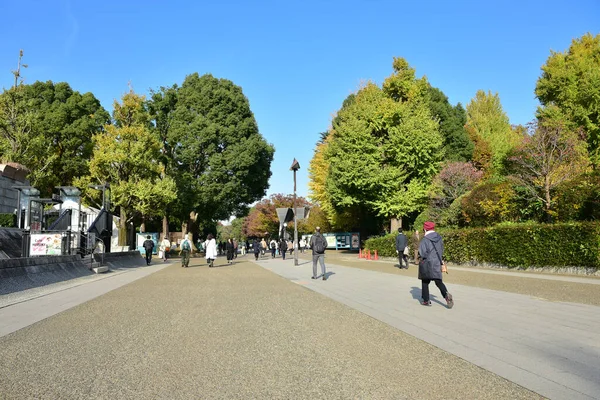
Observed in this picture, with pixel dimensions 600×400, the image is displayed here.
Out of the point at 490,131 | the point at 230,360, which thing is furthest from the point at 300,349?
the point at 490,131

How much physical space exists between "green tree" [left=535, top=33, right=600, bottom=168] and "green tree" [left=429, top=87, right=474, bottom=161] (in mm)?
6040

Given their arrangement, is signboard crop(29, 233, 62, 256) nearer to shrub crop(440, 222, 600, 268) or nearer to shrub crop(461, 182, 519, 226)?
shrub crop(440, 222, 600, 268)

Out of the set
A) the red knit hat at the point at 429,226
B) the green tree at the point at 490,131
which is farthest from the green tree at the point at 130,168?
the red knit hat at the point at 429,226

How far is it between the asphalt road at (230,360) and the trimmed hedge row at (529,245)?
33.4ft

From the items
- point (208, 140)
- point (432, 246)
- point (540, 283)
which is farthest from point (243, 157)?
point (432, 246)

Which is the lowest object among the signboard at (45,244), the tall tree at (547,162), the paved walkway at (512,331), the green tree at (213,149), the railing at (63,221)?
the paved walkway at (512,331)

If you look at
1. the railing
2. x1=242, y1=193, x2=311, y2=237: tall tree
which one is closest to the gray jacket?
the railing

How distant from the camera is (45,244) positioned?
16156 mm

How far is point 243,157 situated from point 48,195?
55.9 feet

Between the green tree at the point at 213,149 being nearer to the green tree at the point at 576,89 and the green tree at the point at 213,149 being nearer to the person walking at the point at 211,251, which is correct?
the person walking at the point at 211,251

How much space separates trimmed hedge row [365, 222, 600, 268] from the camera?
49.1ft

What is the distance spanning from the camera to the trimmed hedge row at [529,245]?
1498cm

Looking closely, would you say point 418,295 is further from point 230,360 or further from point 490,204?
point 490,204

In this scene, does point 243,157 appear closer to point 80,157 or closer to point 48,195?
point 80,157
